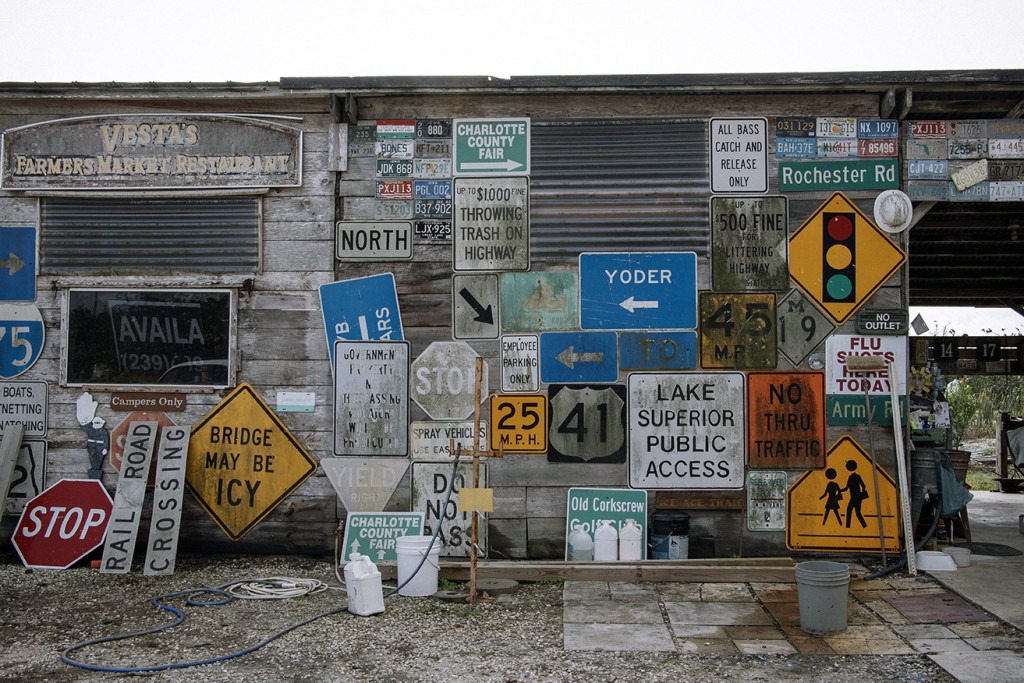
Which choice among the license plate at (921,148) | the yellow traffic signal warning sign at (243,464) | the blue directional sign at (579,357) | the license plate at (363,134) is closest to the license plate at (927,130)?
the license plate at (921,148)

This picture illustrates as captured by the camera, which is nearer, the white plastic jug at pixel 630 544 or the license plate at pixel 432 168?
the white plastic jug at pixel 630 544

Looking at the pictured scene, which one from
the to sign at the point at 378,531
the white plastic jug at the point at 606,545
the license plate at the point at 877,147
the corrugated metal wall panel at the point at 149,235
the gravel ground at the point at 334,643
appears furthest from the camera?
the corrugated metal wall panel at the point at 149,235

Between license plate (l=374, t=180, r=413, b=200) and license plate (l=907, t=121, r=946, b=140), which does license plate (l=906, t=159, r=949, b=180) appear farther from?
license plate (l=374, t=180, r=413, b=200)

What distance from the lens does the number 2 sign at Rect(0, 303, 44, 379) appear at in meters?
7.55

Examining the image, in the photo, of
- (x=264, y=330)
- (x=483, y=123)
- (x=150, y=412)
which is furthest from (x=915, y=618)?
(x=150, y=412)

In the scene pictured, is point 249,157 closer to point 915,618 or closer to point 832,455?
point 832,455

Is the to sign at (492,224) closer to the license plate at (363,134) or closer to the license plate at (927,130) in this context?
the license plate at (363,134)

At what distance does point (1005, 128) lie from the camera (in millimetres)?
7234

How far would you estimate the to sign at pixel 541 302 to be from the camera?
7.20 meters

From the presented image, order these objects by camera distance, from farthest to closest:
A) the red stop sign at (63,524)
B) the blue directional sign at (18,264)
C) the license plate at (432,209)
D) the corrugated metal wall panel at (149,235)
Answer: the blue directional sign at (18,264), the corrugated metal wall panel at (149,235), the license plate at (432,209), the red stop sign at (63,524)

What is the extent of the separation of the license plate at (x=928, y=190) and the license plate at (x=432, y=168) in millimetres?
4388

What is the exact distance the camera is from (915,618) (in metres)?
5.64

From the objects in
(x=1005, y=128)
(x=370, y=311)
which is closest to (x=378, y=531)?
(x=370, y=311)

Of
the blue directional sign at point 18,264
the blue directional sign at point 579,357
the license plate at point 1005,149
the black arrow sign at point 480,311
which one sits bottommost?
the blue directional sign at point 579,357
